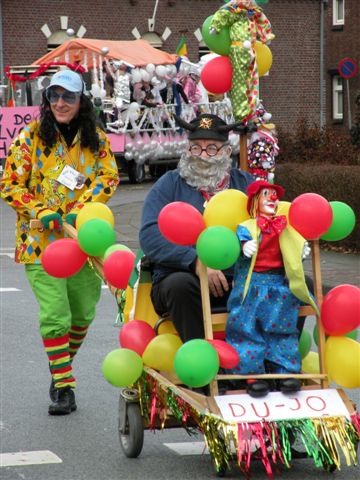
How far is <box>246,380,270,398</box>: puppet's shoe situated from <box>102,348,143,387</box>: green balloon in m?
0.69

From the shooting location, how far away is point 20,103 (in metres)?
27.1

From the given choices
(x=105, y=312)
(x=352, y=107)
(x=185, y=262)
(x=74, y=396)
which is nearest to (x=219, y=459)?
(x=185, y=262)

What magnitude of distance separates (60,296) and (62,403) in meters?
0.64

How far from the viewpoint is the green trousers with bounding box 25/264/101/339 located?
23.7 feet

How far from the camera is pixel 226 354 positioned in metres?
5.54

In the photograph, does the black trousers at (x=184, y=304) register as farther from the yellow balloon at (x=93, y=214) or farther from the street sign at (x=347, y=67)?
the street sign at (x=347, y=67)

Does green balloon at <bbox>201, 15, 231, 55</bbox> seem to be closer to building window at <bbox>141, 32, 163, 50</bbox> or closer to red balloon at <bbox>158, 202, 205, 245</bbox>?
red balloon at <bbox>158, 202, 205, 245</bbox>

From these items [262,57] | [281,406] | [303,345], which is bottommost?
[281,406]

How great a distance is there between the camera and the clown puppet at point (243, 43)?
287 inches

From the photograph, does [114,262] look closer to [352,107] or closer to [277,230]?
[277,230]

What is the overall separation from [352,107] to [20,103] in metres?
23.1

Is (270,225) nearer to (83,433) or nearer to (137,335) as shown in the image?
(137,335)

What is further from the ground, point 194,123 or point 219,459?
point 194,123

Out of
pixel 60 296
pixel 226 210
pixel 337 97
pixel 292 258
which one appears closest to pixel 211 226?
pixel 226 210
